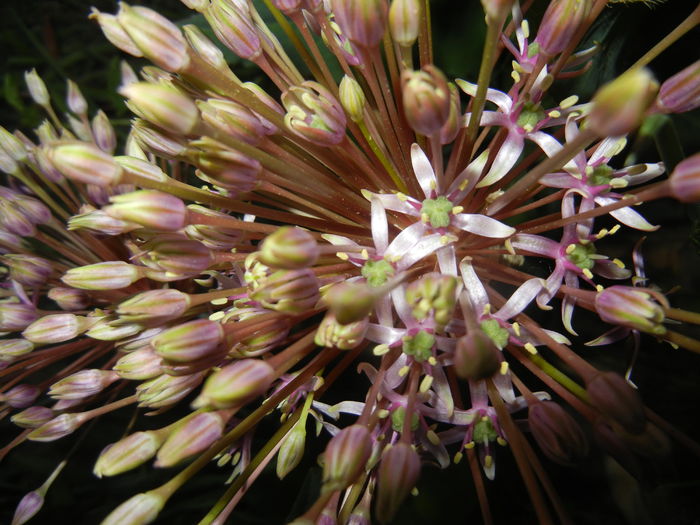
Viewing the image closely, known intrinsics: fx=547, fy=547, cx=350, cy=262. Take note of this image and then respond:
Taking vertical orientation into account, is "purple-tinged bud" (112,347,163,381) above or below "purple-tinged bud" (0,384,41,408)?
below

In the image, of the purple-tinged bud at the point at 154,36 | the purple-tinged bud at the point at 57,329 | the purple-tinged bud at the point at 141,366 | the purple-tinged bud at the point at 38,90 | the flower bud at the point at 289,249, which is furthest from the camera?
the purple-tinged bud at the point at 38,90

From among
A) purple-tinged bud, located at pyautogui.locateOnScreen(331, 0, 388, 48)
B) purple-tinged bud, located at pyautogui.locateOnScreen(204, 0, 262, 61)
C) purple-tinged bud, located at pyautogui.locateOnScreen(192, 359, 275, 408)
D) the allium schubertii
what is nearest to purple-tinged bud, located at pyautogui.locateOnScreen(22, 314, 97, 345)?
the allium schubertii

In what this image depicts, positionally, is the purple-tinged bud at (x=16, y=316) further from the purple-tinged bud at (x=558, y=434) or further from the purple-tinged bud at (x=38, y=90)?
the purple-tinged bud at (x=558, y=434)

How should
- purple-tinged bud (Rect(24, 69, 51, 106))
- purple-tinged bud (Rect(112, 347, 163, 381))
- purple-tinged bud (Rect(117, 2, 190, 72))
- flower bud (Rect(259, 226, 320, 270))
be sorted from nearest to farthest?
1. flower bud (Rect(259, 226, 320, 270))
2. purple-tinged bud (Rect(117, 2, 190, 72))
3. purple-tinged bud (Rect(112, 347, 163, 381))
4. purple-tinged bud (Rect(24, 69, 51, 106))

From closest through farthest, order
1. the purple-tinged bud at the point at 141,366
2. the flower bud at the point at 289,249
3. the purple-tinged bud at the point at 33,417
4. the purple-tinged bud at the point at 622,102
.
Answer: the purple-tinged bud at the point at 622,102, the flower bud at the point at 289,249, the purple-tinged bud at the point at 141,366, the purple-tinged bud at the point at 33,417

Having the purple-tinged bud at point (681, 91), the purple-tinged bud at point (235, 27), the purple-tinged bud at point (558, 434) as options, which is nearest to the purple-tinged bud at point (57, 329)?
the purple-tinged bud at point (235, 27)

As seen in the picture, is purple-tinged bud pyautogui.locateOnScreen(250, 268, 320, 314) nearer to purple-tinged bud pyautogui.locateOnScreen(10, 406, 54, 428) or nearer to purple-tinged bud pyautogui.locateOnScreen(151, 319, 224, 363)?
purple-tinged bud pyautogui.locateOnScreen(151, 319, 224, 363)

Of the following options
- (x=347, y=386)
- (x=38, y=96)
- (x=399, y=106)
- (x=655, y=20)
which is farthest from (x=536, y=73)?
(x=38, y=96)

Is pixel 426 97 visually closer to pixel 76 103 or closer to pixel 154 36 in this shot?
pixel 154 36

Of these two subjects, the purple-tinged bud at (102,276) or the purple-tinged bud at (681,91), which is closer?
the purple-tinged bud at (681,91)
